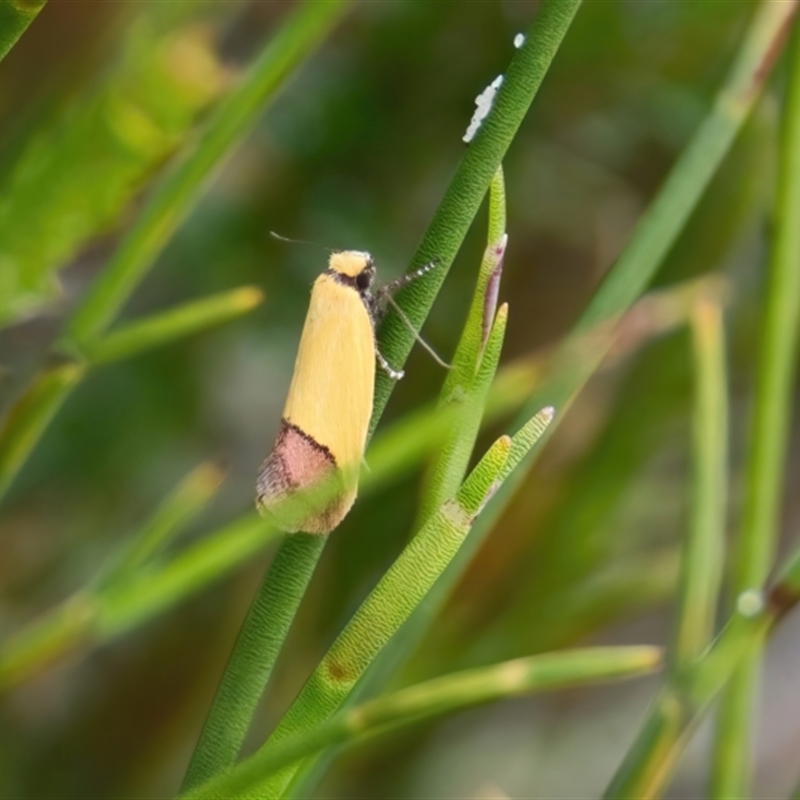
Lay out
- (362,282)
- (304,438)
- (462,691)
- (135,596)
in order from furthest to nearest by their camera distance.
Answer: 1. (362,282)
2. (304,438)
3. (135,596)
4. (462,691)

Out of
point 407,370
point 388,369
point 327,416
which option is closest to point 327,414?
point 327,416

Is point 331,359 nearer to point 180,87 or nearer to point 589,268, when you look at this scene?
point 180,87

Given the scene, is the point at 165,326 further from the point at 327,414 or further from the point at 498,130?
the point at 498,130

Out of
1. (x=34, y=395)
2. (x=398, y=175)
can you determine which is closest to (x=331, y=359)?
(x=34, y=395)

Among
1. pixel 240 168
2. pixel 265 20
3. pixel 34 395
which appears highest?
pixel 265 20

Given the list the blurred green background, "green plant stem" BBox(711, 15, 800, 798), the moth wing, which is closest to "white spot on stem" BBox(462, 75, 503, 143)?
the moth wing

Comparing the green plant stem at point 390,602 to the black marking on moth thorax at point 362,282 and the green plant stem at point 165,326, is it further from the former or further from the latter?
the black marking on moth thorax at point 362,282
